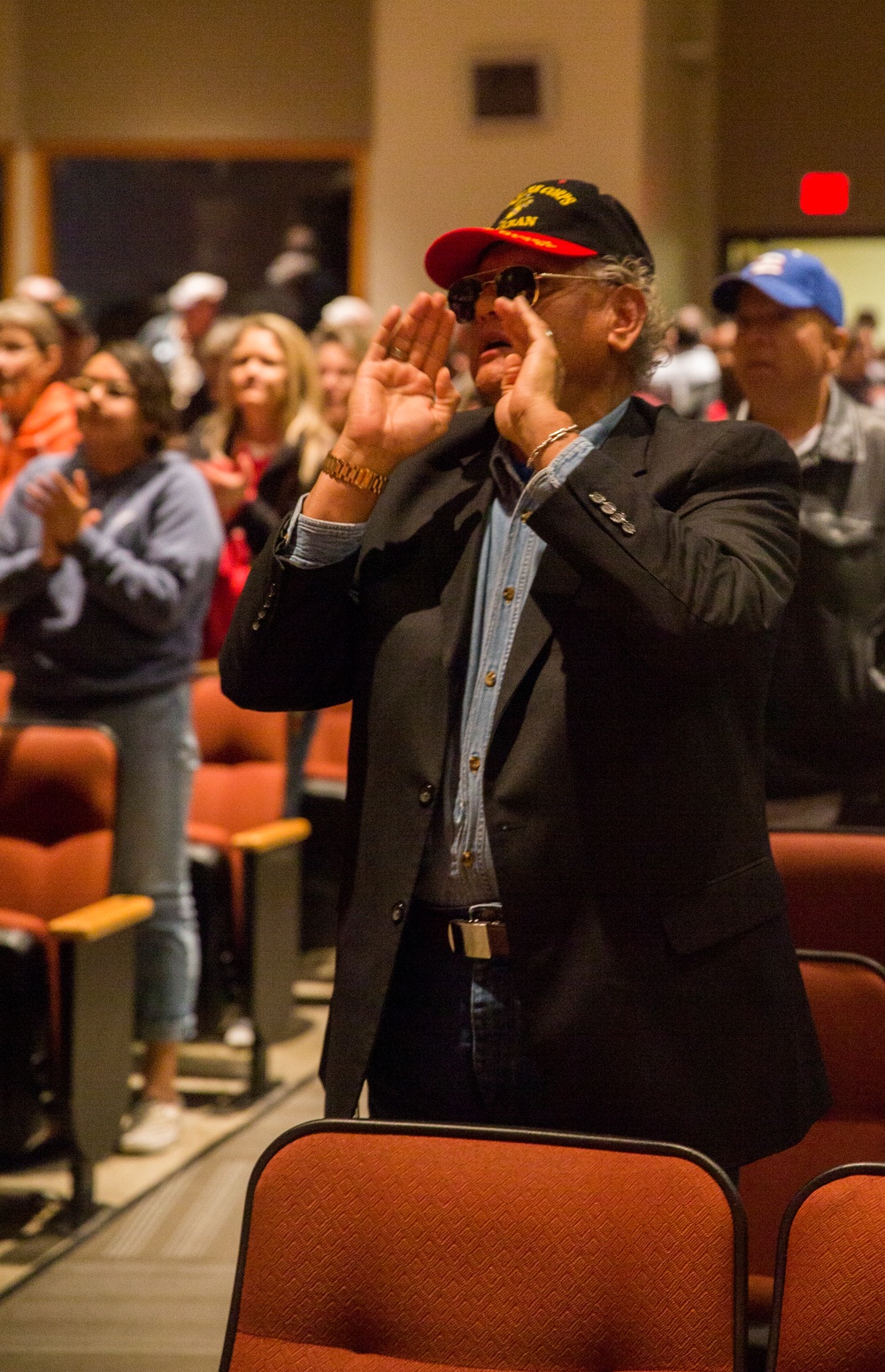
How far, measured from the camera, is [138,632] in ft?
11.4

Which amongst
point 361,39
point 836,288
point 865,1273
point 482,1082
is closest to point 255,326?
point 836,288

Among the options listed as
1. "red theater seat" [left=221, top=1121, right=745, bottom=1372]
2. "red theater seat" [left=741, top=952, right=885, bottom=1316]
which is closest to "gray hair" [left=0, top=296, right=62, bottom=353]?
"red theater seat" [left=741, top=952, right=885, bottom=1316]

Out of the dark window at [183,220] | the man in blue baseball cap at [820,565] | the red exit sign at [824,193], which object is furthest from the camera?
the red exit sign at [824,193]

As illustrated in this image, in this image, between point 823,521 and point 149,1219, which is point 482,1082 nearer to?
point 823,521

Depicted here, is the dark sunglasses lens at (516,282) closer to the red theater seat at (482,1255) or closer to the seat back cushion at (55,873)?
the red theater seat at (482,1255)

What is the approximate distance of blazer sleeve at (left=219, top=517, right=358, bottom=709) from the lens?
155cm

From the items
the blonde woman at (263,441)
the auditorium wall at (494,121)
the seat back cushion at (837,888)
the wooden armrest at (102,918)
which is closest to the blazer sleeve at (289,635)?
the seat back cushion at (837,888)

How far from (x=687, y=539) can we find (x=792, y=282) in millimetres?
1326

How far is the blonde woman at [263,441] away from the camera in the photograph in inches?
168

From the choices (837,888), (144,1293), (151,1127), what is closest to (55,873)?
(151,1127)

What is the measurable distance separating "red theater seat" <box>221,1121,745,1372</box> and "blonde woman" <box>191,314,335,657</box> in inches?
119

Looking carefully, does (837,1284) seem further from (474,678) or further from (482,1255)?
(474,678)

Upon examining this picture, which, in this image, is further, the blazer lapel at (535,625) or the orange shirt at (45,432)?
the orange shirt at (45,432)

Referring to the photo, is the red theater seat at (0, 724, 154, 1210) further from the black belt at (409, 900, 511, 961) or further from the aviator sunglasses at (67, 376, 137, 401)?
the black belt at (409, 900, 511, 961)
